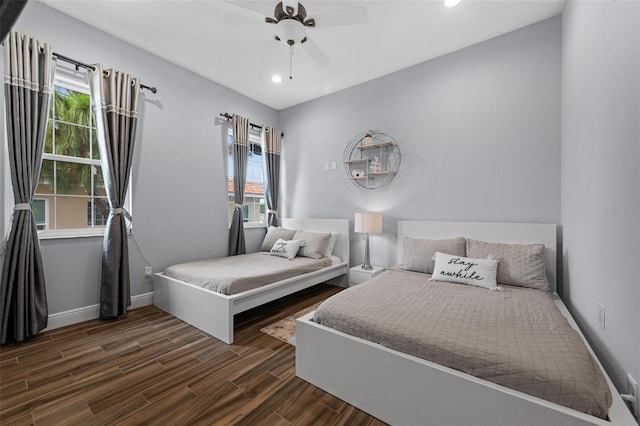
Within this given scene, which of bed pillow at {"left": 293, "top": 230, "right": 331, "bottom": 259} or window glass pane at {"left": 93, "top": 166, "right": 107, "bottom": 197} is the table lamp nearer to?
bed pillow at {"left": 293, "top": 230, "right": 331, "bottom": 259}

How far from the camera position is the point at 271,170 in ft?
14.6

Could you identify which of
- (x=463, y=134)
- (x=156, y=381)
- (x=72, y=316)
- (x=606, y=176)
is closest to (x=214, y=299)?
(x=156, y=381)

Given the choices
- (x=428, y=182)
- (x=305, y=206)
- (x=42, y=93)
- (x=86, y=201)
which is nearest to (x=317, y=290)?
(x=305, y=206)

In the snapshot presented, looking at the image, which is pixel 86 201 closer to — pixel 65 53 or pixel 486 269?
pixel 65 53

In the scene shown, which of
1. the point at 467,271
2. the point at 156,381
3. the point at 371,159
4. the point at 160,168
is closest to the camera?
the point at 156,381

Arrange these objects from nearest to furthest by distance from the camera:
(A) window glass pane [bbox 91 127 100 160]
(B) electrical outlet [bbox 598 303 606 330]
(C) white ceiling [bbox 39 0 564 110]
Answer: (B) electrical outlet [bbox 598 303 606 330]
(C) white ceiling [bbox 39 0 564 110]
(A) window glass pane [bbox 91 127 100 160]

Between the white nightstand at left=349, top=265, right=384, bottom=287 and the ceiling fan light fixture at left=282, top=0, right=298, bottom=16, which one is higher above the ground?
the ceiling fan light fixture at left=282, top=0, right=298, bottom=16

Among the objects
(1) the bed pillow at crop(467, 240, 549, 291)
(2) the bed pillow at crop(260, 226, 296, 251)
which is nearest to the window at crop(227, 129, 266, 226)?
(2) the bed pillow at crop(260, 226, 296, 251)

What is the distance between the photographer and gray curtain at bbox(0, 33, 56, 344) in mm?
2123

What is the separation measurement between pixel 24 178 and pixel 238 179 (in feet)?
6.88

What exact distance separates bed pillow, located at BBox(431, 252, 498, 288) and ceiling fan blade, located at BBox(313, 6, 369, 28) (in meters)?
2.29

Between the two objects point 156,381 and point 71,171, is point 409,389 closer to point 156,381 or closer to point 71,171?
point 156,381

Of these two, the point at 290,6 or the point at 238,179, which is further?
the point at 238,179

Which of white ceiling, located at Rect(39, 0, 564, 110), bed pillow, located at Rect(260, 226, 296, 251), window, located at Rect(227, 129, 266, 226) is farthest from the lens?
window, located at Rect(227, 129, 266, 226)
